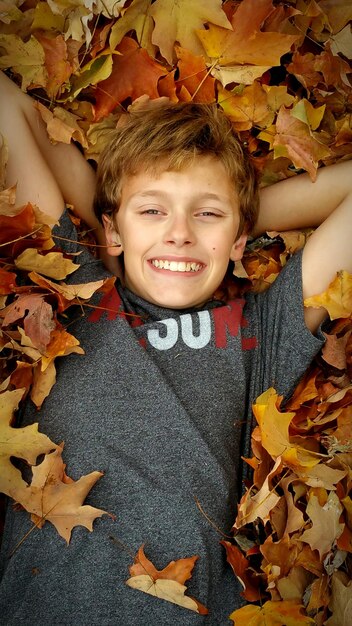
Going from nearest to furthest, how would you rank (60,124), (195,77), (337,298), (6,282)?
(6,282) → (337,298) → (60,124) → (195,77)

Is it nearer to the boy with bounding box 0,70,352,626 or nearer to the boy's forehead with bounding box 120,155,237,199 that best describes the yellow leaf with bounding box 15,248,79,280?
the boy with bounding box 0,70,352,626

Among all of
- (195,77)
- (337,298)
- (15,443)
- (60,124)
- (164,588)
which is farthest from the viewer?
(195,77)

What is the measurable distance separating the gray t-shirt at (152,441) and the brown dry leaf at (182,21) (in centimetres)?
80

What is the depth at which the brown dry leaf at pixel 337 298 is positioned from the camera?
7.14 feet

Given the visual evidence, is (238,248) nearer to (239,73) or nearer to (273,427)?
(239,73)

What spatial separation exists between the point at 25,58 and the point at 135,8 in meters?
0.42

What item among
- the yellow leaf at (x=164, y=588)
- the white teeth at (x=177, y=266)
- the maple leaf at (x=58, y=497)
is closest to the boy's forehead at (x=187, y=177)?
the white teeth at (x=177, y=266)

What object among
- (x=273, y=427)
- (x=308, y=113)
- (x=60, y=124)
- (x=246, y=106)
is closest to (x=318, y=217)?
(x=308, y=113)

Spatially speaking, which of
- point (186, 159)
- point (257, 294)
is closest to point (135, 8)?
point (186, 159)

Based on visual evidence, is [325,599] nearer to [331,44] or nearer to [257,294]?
[257,294]

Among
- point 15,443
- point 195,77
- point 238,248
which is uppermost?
point 195,77

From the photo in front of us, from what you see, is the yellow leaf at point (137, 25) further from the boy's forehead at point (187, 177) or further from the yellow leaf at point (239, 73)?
the boy's forehead at point (187, 177)

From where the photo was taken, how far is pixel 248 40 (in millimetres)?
2357

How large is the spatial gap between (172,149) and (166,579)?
1.36m
